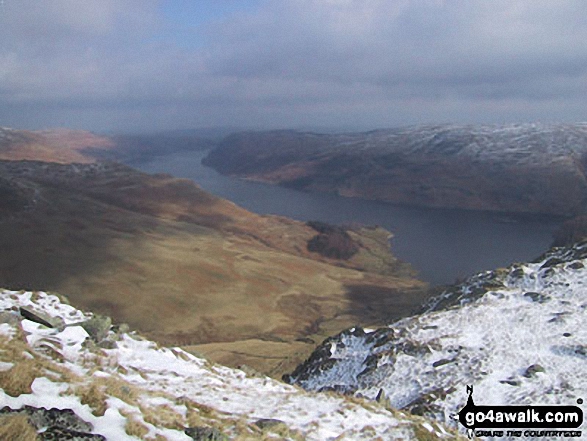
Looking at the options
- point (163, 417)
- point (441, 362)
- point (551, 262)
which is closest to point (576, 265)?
point (551, 262)

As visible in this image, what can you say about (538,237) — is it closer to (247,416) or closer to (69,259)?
(69,259)

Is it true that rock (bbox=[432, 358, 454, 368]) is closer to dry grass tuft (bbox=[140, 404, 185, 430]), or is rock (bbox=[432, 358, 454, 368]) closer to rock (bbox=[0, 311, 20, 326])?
dry grass tuft (bbox=[140, 404, 185, 430])

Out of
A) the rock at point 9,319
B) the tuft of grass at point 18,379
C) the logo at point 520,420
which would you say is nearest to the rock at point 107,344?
the rock at point 9,319

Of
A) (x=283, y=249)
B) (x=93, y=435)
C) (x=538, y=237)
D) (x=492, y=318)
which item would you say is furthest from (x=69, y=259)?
(x=538, y=237)

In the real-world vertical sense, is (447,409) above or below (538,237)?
above

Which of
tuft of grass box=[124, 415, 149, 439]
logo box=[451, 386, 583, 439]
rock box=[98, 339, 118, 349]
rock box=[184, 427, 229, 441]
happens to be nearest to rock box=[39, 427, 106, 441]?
tuft of grass box=[124, 415, 149, 439]

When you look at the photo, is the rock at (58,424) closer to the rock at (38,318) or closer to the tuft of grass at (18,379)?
the tuft of grass at (18,379)
